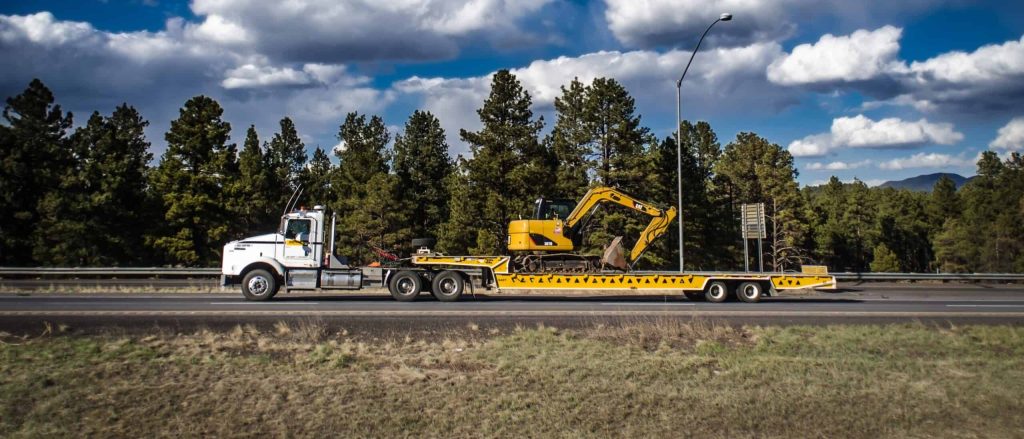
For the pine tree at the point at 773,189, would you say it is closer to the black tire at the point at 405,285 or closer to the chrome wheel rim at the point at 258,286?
the black tire at the point at 405,285

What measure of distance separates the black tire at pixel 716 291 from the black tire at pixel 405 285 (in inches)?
371

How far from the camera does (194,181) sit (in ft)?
154

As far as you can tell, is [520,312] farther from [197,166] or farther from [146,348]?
[197,166]

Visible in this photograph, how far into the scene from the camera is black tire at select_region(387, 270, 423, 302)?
837 inches

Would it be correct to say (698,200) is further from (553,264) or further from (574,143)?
(553,264)

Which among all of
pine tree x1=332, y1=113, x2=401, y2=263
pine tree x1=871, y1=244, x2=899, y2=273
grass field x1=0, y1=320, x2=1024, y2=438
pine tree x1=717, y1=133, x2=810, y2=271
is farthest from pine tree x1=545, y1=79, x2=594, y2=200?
pine tree x1=871, y1=244, x2=899, y2=273

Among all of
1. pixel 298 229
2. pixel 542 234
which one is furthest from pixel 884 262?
pixel 298 229

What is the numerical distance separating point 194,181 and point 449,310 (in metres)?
35.6

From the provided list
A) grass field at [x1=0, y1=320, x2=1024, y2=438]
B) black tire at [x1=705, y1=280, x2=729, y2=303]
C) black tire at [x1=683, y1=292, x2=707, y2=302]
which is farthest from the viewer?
black tire at [x1=683, y1=292, x2=707, y2=302]

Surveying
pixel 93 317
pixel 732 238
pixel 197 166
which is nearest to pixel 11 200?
pixel 197 166

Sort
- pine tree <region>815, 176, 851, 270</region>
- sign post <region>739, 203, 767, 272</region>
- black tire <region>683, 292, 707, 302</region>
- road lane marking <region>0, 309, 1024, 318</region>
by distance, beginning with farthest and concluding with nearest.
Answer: pine tree <region>815, 176, 851, 270</region> < sign post <region>739, 203, 767, 272</region> < black tire <region>683, 292, 707, 302</region> < road lane marking <region>0, 309, 1024, 318</region>

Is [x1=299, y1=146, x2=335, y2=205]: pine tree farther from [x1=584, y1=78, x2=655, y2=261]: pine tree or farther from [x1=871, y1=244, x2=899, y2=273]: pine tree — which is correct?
[x1=871, y1=244, x2=899, y2=273]: pine tree

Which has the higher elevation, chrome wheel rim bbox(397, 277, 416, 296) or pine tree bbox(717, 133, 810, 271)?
pine tree bbox(717, 133, 810, 271)

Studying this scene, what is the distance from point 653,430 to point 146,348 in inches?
347
